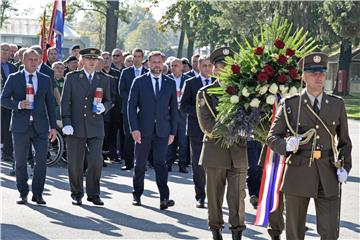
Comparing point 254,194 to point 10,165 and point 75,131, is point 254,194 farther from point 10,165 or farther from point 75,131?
point 10,165

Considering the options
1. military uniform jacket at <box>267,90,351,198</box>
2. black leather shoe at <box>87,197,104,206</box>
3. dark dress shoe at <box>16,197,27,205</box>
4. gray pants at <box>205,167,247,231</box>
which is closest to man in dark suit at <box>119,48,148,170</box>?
black leather shoe at <box>87,197,104,206</box>

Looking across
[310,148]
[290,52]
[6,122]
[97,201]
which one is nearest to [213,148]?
[290,52]

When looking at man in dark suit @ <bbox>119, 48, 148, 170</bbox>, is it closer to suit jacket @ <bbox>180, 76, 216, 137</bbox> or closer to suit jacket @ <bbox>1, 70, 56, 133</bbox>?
suit jacket @ <bbox>1, 70, 56, 133</bbox>

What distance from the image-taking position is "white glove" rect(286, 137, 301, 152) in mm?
7292

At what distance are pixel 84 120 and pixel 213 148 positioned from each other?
286 cm

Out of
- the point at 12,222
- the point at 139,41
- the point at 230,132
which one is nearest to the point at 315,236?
the point at 230,132

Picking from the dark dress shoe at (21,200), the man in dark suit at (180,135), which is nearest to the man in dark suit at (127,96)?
the man in dark suit at (180,135)

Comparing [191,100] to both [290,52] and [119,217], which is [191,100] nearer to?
[119,217]

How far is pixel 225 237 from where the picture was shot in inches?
367

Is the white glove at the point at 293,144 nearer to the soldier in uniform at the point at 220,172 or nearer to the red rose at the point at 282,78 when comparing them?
the red rose at the point at 282,78

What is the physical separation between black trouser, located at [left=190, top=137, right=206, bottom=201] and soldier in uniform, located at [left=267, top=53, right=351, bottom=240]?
333 cm

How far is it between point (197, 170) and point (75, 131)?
175cm

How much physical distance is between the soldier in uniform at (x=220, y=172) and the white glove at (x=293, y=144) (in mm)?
1614

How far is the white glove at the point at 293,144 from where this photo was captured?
7.29 meters
